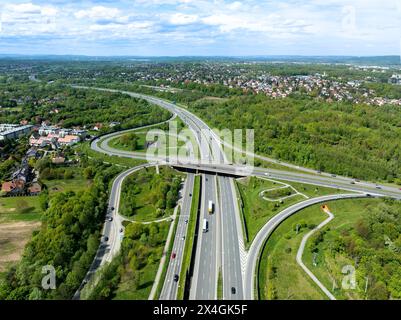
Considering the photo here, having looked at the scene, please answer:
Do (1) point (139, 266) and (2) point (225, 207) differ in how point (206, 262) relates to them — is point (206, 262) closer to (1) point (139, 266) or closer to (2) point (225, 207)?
(1) point (139, 266)

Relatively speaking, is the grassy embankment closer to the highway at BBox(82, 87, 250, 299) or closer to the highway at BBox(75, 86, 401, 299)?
Result: the highway at BBox(75, 86, 401, 299)

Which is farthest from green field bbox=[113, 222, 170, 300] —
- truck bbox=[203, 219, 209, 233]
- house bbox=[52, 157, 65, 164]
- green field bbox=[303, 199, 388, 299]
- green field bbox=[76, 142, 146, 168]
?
house bbox=[52, 157, 65, 164]

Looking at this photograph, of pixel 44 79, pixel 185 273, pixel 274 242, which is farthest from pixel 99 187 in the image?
pixel 44 79

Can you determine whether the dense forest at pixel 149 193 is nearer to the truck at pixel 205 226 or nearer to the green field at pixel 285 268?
the truck at pixel 205 226

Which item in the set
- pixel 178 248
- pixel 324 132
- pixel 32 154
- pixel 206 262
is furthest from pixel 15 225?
pixel 324 132

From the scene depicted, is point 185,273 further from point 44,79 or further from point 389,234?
point 44,79
